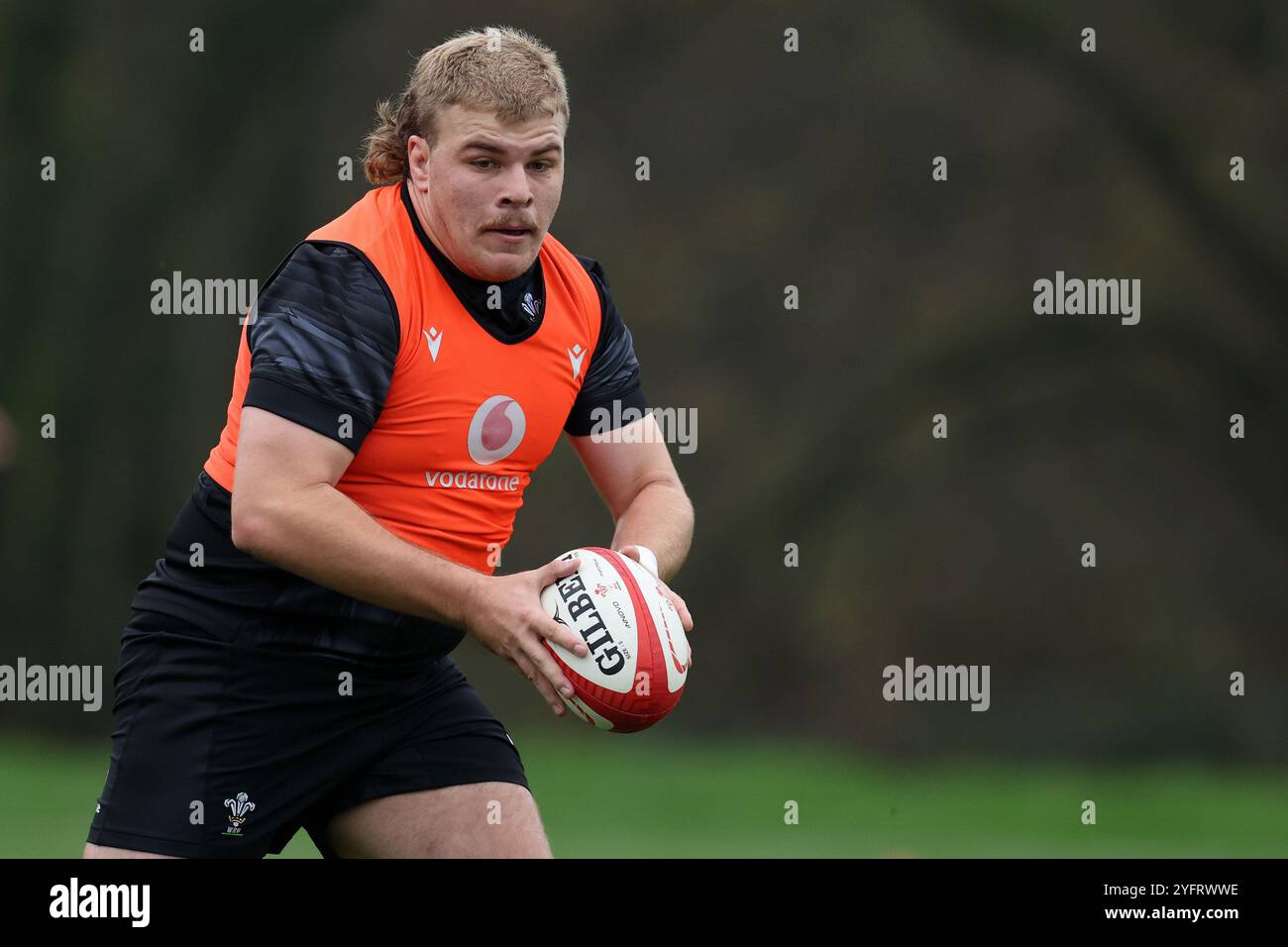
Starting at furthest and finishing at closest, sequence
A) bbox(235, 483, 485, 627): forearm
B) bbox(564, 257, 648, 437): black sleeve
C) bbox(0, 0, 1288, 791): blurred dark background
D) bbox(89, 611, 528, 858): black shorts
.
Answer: bbox(0, 0, 1288, 791): blurred dark background, bbox(564, 257, 648, 437): black sleeve, bbox(89, 611, 528, 858): black shorts, bbox(235, 483, 485, 627): forearm

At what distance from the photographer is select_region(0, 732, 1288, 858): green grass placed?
8.86m

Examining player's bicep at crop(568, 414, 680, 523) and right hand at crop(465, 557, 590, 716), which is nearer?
A: right hand at crop(465, 557, 590, 716)

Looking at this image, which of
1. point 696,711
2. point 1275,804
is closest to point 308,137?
point 696,711

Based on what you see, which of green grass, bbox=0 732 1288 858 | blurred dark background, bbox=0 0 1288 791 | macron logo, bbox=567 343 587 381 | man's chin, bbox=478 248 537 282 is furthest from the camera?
blurred dark background, bbox=0 0 1288 791

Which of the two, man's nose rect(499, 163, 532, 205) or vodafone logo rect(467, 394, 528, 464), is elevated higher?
man's nose rect(499, 163, 532, 205)

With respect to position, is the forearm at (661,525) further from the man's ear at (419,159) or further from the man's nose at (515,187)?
the man's ear at (419,159)

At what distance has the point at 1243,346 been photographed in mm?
11016

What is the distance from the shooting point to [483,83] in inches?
154

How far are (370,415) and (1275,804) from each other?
8.04 meters

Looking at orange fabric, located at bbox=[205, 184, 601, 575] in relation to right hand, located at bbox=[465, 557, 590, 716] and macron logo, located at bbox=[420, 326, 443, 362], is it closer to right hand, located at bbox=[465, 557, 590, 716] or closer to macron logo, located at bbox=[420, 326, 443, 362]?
macron logo, located at bbox=[420, 326, 443, 362]

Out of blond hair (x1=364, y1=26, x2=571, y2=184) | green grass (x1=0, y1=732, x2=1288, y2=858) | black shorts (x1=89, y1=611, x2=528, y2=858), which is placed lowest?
green grass (x1=0, y1=732, x2=1288, y2=858)

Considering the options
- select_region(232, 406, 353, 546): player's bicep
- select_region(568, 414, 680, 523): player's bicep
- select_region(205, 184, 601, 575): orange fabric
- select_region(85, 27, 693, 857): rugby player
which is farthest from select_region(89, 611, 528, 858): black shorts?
select_region(568, 414, 680, 523): player's bicep

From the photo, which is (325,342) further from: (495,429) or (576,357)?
(576,357)

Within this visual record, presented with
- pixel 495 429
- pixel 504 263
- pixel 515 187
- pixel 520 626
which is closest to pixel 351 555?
pixel 520 626
